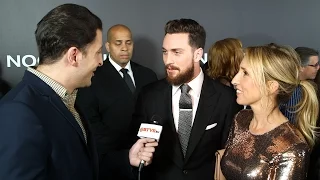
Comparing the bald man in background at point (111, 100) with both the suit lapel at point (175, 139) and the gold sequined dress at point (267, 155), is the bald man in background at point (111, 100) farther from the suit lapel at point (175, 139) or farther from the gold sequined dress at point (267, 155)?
the gold sequined dress at point (267, 155)

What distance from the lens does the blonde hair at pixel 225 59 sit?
8.55ft

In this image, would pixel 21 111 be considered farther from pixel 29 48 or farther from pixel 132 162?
pixel 29 48

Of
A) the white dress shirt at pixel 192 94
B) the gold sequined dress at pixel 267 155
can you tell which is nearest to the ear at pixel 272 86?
the gold sequined dress at pixel 267 155

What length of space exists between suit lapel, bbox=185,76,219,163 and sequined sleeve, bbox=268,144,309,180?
0.44 m

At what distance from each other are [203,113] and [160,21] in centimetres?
178

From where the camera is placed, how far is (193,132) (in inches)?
69.9

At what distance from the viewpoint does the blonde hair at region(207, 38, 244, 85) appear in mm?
2607

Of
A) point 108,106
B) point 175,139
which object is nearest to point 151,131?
point 175,139

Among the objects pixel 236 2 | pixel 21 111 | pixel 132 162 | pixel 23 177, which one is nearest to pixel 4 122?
pixel 21 111

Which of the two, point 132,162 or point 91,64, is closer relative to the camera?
point 91,64

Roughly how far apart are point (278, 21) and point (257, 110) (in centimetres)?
218

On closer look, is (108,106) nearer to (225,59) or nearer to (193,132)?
(225,59)

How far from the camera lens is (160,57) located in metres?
3.49

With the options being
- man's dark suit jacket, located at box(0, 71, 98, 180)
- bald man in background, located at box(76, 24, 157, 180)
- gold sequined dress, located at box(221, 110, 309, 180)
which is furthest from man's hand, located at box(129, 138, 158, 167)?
bald man in background, located at box(76, 24, 157, 180)
